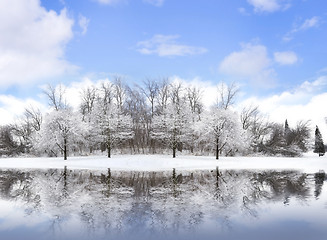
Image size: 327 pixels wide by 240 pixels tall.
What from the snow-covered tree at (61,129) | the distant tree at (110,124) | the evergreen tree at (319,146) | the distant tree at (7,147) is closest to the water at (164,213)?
the snow-covered tree at (61,129)

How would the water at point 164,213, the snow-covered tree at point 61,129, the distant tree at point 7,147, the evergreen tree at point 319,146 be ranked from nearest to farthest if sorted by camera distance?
the water at point 164,213, the snow-covered tree at point 61,129, the distant tree at point 7,147, the evergreen tree at point 319,146

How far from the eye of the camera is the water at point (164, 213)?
8.03 meters

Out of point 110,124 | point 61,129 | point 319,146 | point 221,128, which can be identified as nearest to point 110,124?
point 110,124

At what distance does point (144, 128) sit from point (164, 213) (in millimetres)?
43777

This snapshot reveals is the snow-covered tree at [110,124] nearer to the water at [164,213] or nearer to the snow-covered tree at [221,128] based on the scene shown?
the snow-covered tree at [221,128]

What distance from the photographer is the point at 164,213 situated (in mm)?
10172

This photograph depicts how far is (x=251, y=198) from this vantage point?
43.3ft

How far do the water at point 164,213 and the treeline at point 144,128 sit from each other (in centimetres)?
2759

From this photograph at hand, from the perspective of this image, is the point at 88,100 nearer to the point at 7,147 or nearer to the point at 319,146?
the point at 7,147

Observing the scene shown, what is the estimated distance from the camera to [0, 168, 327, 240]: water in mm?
8031

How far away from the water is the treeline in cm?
2759

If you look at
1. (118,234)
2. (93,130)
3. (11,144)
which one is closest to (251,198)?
(118,234)

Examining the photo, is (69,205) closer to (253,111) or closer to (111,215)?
(111,215)

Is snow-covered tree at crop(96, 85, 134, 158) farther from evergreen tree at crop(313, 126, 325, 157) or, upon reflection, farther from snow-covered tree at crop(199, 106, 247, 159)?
evergreen tree at crop(313, 126, 325, 157)
